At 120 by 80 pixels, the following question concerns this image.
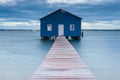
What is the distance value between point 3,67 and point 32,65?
1.34 metres

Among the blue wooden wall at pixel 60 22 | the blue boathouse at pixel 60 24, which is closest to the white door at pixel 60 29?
the blue boathouse at pixel 60 24

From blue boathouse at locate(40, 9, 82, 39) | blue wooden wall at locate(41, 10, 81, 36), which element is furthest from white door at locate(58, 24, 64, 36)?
blue wooden wall at locate(41, 10, 81, 36)

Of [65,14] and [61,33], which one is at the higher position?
[65,14]

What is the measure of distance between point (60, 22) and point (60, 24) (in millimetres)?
219

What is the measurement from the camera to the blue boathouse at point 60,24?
32312 mm

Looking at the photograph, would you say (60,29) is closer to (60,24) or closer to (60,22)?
(60,24)

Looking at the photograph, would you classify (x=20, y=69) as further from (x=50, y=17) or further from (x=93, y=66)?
(x=50, y=17)

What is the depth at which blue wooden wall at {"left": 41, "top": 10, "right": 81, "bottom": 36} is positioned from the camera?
32312 millimetres

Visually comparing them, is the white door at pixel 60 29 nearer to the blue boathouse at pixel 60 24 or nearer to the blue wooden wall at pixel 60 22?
the blue boathouse at pixel 60 24

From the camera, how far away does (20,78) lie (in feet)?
34.4

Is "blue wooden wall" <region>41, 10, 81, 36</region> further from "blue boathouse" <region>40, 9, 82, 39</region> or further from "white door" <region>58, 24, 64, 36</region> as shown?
"white door" <region>58, 24, 64, 36</region>

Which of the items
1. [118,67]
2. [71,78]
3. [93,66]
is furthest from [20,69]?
[71,78]

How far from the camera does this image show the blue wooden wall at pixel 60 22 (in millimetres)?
32312

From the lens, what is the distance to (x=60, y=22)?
106ft
